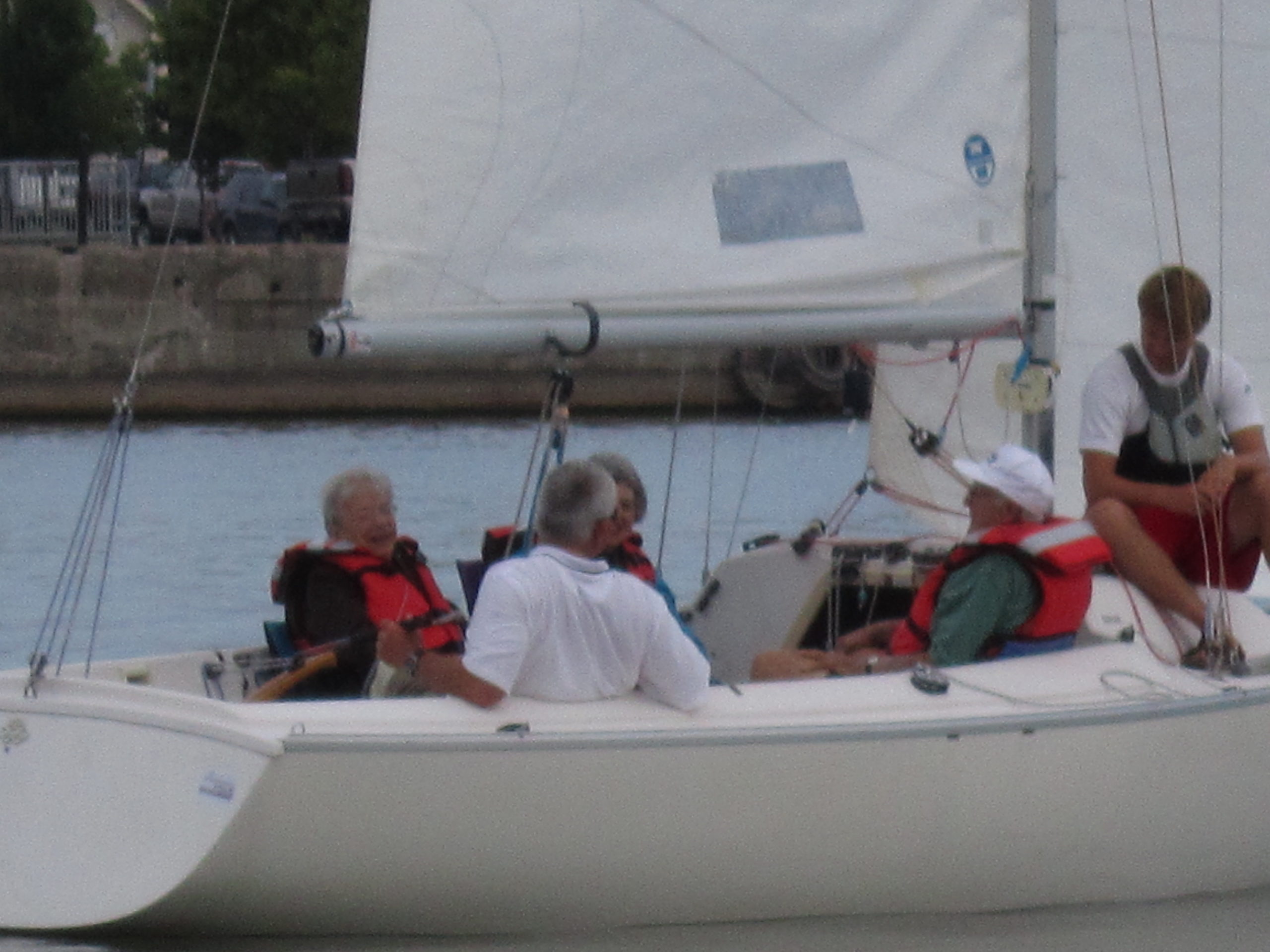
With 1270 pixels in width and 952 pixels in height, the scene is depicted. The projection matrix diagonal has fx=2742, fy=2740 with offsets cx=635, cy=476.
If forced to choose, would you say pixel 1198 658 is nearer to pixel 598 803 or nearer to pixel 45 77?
pixel 598 803

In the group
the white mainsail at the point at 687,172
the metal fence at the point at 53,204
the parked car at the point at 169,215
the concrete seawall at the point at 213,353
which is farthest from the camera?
the metal fence at the point at 53,204

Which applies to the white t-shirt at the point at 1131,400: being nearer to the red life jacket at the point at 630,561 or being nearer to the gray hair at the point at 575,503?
the red life jacket at the point at 630,561

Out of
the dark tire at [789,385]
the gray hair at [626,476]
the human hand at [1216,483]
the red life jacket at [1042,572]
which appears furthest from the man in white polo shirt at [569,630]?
the dark tire at [789,385]

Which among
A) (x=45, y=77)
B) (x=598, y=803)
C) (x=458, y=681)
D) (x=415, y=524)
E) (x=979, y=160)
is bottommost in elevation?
(x=415, y=524)

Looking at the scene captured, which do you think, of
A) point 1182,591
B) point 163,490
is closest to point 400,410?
point 163,490

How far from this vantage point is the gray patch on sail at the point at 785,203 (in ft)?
18.8

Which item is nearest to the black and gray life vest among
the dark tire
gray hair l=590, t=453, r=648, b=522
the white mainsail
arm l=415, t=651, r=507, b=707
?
the white mainsail

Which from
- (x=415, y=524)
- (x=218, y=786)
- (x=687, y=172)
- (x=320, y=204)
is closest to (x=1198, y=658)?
(x=687, y=172)

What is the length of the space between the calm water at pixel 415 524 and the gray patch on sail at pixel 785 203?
1072 millimetres

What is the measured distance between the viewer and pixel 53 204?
2891 cm

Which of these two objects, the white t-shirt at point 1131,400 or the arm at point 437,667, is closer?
the arm at point 437,667

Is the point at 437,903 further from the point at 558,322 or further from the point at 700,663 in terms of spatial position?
the point at 558,322

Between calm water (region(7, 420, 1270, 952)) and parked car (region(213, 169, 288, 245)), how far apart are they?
4.52 m

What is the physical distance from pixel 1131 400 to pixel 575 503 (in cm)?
156
